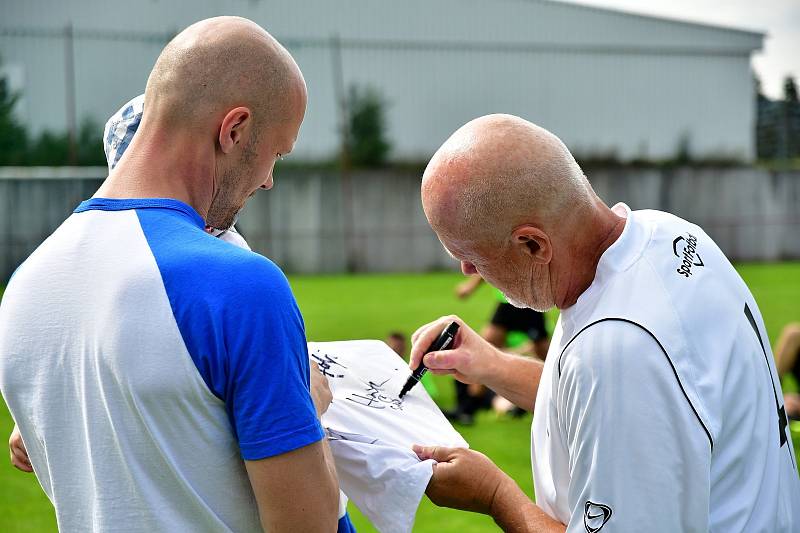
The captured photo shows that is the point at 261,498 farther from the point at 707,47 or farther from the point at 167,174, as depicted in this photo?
the point at 707,47

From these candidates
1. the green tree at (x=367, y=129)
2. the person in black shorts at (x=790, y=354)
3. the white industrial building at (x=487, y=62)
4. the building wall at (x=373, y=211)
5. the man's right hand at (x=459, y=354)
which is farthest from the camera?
the white industrial building at (x=487, y=62)

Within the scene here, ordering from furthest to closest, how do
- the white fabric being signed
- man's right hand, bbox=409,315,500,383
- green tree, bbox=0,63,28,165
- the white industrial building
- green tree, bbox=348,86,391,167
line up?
the white industrial building → green tree, bbox=348,86,391,167 → green tree, bbox=0,63,28,165 → man's right hand, bbox=409,315,500,383 → the white fabric being signed

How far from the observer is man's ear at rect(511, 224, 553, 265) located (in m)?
1.84

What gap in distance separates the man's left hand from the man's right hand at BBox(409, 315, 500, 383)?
1.26ft

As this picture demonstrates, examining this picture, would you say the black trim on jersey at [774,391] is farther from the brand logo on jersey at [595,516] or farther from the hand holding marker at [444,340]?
the hand holding marker at [444,340]

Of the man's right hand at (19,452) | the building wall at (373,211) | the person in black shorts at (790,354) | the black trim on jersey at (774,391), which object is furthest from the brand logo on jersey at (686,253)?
the building wall at (373,211)

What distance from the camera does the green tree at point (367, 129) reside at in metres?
23.1

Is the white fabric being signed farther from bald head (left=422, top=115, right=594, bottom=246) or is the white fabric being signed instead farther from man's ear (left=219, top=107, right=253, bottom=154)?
man's ear (left=219, top=107, right=253, bottom=154)

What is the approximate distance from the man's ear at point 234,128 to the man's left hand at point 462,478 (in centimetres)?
83

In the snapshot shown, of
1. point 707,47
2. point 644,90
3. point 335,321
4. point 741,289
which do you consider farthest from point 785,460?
point 707,47

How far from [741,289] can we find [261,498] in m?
1.14

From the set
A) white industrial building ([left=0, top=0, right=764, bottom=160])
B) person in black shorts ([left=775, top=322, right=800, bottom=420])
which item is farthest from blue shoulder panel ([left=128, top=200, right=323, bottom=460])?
white industrial building ([left=0, top=0, right=764, bottom=160])

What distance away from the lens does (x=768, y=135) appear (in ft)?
84.2

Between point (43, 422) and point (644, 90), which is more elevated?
point (644, 90)
